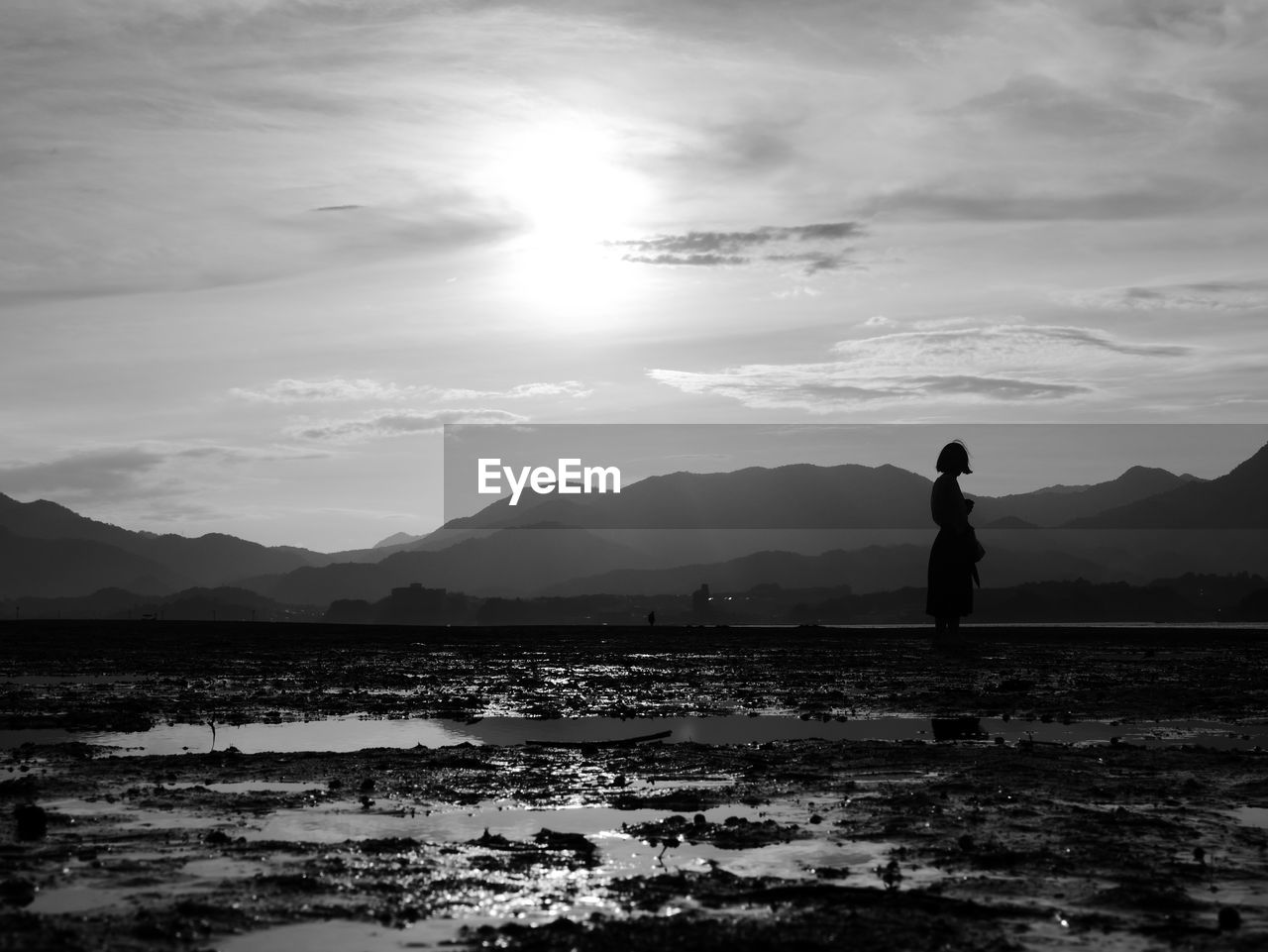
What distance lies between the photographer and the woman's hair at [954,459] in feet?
134

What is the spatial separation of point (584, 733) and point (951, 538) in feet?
69.3

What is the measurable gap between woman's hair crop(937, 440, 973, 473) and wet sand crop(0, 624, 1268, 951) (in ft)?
42.2

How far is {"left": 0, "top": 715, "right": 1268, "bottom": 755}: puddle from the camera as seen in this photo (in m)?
21.2

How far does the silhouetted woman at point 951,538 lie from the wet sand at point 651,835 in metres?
12.3

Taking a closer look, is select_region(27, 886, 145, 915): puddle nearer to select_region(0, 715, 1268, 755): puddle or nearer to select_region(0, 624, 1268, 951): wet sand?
select_region(0, 624, 1268, 951): wet sand

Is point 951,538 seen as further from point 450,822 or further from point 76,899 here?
point 76,899

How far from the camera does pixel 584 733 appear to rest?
23.0 metres

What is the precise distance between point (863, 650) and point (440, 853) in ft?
132

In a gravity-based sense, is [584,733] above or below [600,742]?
below

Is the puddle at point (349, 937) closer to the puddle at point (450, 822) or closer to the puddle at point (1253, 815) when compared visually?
the puddle at point (450, 822)

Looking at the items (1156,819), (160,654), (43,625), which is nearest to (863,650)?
(160,654)

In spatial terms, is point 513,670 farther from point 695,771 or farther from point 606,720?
point 695,771

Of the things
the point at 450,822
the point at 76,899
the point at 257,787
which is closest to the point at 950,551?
the point at 257,787

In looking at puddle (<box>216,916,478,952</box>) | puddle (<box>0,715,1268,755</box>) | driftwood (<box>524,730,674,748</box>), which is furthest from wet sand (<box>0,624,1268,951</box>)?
driftwood (<box>524,730,674,748</box>)
